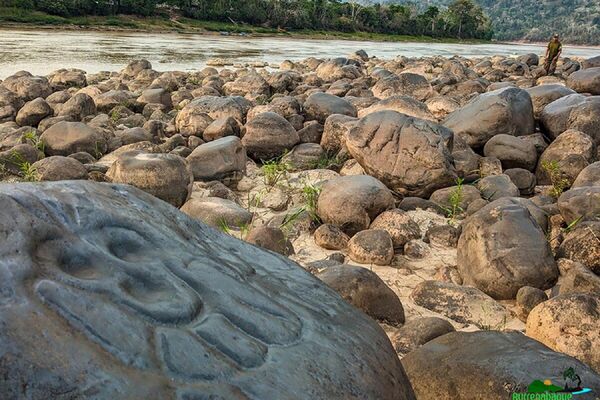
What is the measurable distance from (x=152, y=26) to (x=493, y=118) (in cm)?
3919

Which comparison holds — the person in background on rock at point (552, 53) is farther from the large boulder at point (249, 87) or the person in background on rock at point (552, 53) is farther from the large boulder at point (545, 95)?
the large boulder at point (249, 87)

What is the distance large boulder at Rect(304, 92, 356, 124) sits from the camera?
23.6 ft

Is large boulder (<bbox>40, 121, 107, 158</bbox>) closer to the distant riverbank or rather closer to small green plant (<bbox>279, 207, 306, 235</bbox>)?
small green plant (<bbox>279, 207, 306, 235</bbox>)

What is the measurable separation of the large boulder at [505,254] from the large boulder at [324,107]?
3.82 m

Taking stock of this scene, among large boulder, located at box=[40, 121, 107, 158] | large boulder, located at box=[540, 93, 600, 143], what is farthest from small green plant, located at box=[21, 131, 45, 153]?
large boulder, located at box=[540, 93, 600, 143]

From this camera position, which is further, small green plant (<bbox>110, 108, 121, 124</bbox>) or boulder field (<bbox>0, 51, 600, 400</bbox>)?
small green plant (<bbox>110, 108, 121, 124</bbox>)

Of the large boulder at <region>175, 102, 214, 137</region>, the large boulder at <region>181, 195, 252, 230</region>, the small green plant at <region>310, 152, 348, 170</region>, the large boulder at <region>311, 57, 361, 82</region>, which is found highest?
the large boulder at <region>311, 57, 361, 82</region>

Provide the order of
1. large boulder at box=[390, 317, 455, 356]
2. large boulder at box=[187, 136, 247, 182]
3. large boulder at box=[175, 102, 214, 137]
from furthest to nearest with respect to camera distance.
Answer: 1. large boulder at box=[175, 102, 214, 137]
2. large boulder at box=[187, 136, 247, 182]
3. large boulder at box=[390, 317, 455, 356]

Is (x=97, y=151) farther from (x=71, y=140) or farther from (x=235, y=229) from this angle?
(x=235, y=229)

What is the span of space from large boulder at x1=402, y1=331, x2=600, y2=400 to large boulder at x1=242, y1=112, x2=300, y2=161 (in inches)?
158

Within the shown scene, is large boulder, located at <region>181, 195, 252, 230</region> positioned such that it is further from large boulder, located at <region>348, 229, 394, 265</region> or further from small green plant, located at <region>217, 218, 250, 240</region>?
large boulder, located at <region>348, 229, 394, 265</region>

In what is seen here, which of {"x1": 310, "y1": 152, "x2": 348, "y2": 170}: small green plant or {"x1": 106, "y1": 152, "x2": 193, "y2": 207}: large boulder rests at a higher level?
{"x1": 106, "y1": 152, "x2": 193, "y2": 207}: large boulder

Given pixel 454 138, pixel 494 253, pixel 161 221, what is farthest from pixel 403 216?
pixel 161 221

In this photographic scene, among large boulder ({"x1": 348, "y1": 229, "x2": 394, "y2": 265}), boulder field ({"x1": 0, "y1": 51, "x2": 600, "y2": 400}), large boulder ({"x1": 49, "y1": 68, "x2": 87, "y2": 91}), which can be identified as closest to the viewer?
boulder field ({"x1": 0, "y1": 51, "x2": 600, "y2": 400})
